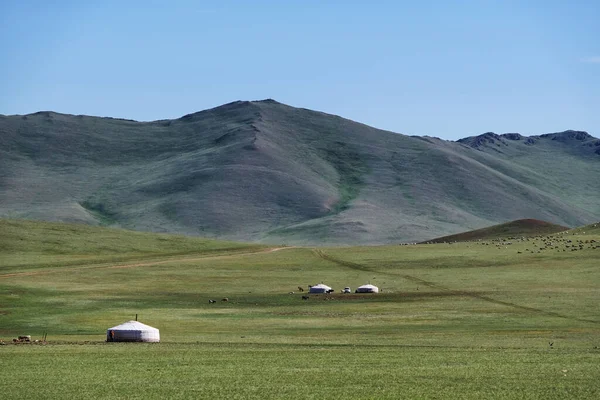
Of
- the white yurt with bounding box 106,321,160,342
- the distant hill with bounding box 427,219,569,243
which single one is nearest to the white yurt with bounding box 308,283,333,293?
the white yurt with bounding box 106,321,160,342

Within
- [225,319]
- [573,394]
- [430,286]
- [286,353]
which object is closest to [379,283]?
[430,286]

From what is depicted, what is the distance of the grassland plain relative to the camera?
34781 millimetres

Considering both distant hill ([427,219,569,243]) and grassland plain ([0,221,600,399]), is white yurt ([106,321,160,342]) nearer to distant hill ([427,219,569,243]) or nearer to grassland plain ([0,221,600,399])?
grassland plain ([0,221,600,399])

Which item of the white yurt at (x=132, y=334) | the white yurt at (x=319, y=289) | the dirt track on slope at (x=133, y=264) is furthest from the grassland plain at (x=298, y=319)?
the white yurt at (x=319, y=289)

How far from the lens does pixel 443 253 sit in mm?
135500

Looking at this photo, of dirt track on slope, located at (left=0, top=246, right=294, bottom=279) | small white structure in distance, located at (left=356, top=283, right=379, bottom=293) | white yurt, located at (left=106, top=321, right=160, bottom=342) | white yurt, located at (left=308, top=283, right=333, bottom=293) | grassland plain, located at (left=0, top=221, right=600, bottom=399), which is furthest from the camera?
dirt track on slope, located at (left=0, top=246, right=294, bottom=279)

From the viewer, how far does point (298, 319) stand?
68.2 meters

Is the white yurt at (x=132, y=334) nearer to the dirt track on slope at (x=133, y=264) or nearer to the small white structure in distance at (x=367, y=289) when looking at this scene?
the small white structure in distance at (x=367, y=289)

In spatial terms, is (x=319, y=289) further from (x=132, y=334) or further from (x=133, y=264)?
(x=133, y=264)

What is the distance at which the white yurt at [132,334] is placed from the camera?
51.7 meters

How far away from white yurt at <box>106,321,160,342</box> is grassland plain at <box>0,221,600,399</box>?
1.02m

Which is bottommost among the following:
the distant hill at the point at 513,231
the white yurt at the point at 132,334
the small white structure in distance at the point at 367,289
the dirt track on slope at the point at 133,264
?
the dirt track on slope at the point at 133,264

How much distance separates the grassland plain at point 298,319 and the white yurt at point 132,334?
1.02 meters

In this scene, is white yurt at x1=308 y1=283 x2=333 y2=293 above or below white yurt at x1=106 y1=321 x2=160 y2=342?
below
